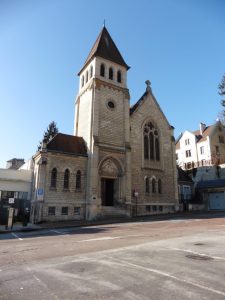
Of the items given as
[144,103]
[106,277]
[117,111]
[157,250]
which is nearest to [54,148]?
[117,111]

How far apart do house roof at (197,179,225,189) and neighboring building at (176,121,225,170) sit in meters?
8.04

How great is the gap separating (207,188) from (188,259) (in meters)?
33.9

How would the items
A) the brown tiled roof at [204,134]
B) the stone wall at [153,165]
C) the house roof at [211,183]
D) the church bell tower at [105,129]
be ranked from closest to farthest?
the church bell tower at [105,129] < the stone wall at [153,165] < the house roof at [211,183] < the brown tiled roof at [204,134]

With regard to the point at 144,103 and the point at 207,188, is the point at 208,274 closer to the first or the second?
the point at 144,103

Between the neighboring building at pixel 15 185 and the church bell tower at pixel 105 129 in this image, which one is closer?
the church bell tower at pixel 105 129

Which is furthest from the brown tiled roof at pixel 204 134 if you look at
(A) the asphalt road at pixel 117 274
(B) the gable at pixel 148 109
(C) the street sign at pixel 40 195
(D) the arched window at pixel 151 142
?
(A) the asphalt road at pixel 117 274

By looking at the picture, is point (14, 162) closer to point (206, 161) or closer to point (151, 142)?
point (151, 142)

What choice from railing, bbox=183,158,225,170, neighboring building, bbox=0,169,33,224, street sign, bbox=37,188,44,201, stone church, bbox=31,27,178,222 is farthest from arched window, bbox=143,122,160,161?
railing, bbox=183,158,225,170

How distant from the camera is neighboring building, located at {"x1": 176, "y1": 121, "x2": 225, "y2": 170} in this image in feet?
170

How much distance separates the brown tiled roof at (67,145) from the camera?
28.3 m

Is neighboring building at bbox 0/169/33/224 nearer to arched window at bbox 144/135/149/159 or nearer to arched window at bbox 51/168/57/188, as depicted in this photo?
arched window at bbox 51/168/57/188

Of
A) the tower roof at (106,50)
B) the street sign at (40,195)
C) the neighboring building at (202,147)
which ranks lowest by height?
the street sign at (40,195)

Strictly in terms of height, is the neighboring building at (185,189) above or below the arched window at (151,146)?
below

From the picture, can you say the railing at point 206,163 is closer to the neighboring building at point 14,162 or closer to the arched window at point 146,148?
the arched window at point 146,148
